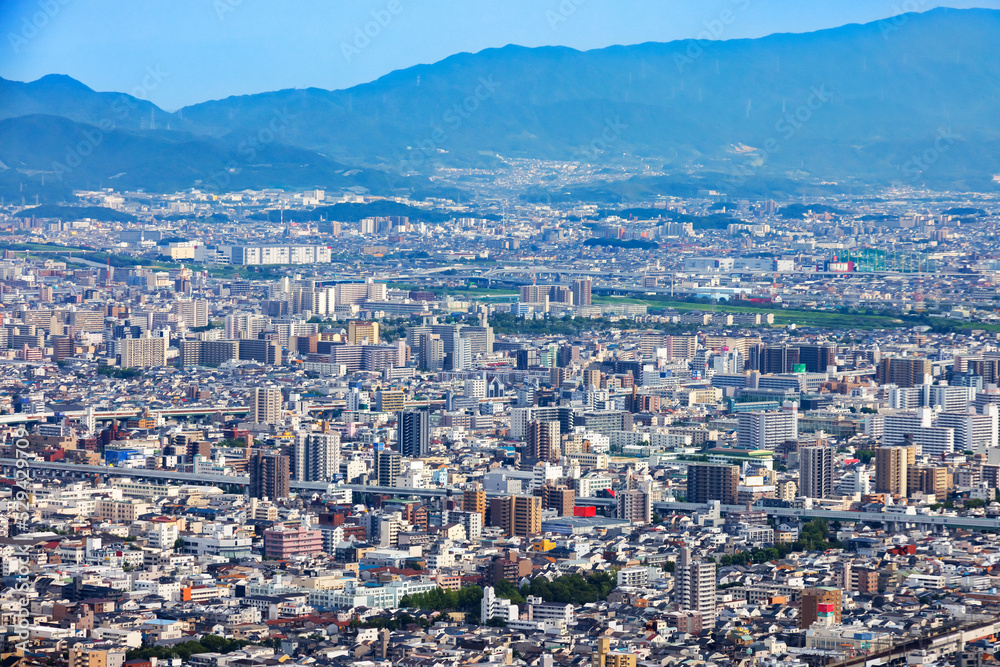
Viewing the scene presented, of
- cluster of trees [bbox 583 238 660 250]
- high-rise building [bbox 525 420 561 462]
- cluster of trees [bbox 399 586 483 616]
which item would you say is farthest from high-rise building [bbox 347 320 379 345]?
cluster of trees [bbox 399 586 483 616]

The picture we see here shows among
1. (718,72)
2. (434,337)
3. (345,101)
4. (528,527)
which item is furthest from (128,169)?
(528,527)

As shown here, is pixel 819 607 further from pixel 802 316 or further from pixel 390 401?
pixel 802 316

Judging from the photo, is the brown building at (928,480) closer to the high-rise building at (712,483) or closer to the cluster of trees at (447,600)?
the high-rise building at (712,483)

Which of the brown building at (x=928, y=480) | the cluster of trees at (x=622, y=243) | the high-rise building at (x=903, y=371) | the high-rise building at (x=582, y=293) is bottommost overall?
the brown building at (x=928, y=480)

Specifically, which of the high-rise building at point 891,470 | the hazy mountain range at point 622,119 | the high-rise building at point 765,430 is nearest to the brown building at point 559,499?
the high-rise building at point 891,470

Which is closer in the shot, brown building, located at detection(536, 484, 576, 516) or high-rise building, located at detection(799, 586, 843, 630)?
high-rise building, located at detection(799, 586, 843, 630)

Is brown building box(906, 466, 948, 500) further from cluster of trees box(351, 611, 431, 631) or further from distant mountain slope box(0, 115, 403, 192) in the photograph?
distant mountain slope box(0, 115, 403, 192)
